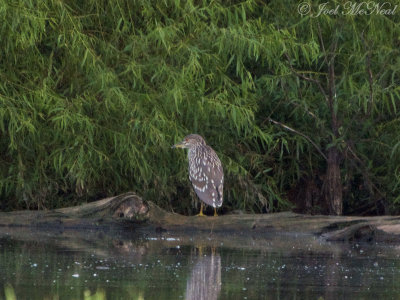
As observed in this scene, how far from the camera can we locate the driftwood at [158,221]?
34.3 feet

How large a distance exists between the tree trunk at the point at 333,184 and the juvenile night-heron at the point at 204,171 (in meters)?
1.31

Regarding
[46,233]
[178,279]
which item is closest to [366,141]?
[46,233]

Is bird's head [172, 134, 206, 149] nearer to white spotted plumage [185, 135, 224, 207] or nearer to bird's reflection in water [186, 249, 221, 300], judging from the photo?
white spotted plumage [185, 135, 224, 207]

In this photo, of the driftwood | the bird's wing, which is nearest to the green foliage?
the bird's wing

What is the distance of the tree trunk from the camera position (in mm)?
11906

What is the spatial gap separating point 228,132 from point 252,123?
38 centimetres

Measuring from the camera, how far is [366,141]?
12156mm

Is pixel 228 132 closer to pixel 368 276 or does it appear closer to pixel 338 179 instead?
pixel 338 179

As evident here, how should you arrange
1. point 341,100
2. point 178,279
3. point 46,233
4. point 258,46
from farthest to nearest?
1. point 341,100
2. point 258,46
3. point 46,233
4. point 178,279

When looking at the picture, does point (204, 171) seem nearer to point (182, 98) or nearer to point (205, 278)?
point (182, 98)

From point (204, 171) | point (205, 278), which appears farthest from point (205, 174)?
point (205, 278)

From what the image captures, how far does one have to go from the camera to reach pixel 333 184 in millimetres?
11914

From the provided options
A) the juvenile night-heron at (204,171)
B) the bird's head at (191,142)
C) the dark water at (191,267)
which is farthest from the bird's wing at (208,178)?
the dark water at (191,267)

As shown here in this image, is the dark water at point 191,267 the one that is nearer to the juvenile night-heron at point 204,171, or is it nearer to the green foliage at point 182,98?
the juvenile night-heron at point 204,171
